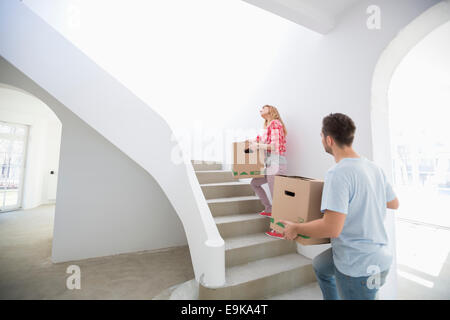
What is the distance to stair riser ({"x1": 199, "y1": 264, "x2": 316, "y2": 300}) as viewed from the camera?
1.55 meters

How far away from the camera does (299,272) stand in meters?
1.86

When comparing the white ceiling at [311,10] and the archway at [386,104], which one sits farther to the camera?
the white ceiling at [311,10]

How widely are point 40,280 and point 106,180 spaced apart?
1.43m

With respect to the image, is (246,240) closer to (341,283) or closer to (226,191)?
(226,191)

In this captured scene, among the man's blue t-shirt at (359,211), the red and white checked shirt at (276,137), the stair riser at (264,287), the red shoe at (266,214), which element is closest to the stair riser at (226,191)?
the red shoe at (266,214)

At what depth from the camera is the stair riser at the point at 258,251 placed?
1881 mm

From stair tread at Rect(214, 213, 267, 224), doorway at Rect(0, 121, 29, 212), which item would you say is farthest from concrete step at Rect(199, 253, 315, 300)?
doorway at Rect(0, 121, 29, 212)

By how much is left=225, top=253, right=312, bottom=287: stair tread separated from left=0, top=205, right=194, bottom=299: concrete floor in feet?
3.25

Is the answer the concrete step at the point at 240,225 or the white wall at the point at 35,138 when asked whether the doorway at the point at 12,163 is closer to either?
the white wall at the point at 35,138

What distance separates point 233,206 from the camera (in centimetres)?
250

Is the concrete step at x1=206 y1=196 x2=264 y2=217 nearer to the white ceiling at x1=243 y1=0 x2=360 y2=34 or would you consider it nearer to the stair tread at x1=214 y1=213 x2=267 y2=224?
the stair tread at x1=214 y1=213 x2=267 y2=224

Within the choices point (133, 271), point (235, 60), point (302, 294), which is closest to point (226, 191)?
point (302, 294)

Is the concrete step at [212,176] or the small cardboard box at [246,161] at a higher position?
the small cardboard box at [246,161]

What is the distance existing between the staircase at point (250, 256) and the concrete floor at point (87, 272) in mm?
939
